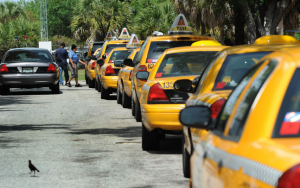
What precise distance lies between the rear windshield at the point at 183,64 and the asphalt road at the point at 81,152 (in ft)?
3.58

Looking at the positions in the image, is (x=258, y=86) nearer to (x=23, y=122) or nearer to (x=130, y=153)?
(x=130, y=153)

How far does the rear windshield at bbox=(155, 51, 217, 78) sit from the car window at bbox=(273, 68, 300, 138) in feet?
18.3

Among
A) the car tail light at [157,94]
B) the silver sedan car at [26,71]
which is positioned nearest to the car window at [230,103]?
the car tail light at [157,94]

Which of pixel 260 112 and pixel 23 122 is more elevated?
pixel 260 112

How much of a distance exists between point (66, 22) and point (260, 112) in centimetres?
9883

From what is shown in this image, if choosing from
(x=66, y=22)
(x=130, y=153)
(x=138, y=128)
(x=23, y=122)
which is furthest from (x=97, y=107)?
(x=66, y=22)

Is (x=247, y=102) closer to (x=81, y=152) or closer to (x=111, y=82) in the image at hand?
(x=81, y=152)

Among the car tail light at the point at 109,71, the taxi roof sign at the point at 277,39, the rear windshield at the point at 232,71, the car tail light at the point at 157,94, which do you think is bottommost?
the car tail light at the point at 109,71

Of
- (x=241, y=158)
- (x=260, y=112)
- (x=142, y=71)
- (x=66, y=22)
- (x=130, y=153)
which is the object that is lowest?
(x=66, y=22)

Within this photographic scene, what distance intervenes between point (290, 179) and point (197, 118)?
3.99 feet

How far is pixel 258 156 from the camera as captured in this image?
237 centimetres

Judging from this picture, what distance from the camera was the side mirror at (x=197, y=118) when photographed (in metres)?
3.23

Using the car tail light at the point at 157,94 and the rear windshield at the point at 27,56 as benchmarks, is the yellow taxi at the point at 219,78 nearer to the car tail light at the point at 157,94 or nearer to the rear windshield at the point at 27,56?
the car tail light at the point at 157,94

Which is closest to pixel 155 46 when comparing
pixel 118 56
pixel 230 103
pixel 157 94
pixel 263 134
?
pixel 157 94
